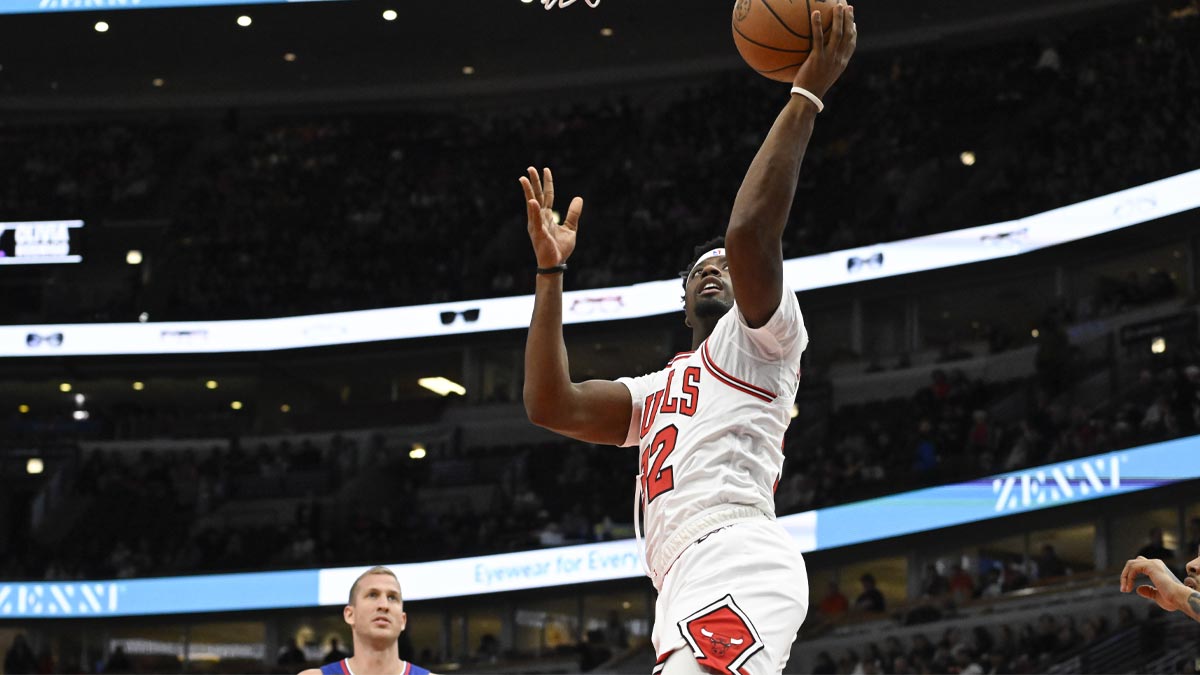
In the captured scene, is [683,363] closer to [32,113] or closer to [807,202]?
[807,202]

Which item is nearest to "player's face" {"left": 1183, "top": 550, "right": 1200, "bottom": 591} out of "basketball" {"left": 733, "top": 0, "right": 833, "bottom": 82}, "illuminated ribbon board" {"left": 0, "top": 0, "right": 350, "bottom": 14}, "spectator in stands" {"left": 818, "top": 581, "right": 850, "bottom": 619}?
"basketball" {"left": 733, "top": 0, "right": 833, "bottom": 82}

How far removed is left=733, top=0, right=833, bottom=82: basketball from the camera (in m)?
3.34

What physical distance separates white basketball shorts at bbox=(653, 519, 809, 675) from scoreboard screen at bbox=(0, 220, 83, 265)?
84.2 ft

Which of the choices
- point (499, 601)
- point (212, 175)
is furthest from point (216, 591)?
point (212, 175)

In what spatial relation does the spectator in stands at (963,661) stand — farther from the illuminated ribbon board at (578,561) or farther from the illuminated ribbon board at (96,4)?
the illuminated ribbon board at (96,4)

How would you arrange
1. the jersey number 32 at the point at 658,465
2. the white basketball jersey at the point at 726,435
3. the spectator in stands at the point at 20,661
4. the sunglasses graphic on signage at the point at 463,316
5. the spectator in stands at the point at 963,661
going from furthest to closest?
the sunglasses graphic on signage at the point at 463,316 < the spectator in stands at the point at 20,661 < the spectator in stands at the point at 963,661 < the jersey number 32 at the point at 658,465 < the white basketball jersey at the point at 726,435

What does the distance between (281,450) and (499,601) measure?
4.84 meters

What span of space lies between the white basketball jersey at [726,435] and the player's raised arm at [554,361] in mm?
325

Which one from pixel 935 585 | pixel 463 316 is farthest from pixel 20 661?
pixel 935 585

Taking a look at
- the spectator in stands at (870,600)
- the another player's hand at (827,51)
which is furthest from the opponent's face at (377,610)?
the spectator in stands at (870,600)

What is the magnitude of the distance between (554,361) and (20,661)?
69.8 ft

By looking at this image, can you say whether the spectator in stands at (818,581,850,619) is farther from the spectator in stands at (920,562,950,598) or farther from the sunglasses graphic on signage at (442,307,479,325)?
the sunglasses graphic on signage at (442,307,479,325)

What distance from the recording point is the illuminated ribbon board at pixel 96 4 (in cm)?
2373

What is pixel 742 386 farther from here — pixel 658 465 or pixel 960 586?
pixel 960 586
